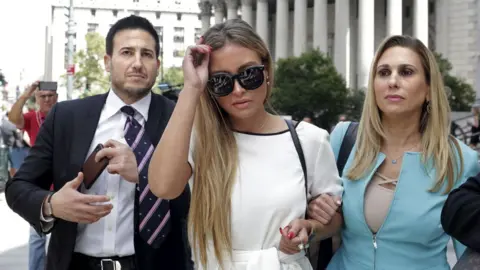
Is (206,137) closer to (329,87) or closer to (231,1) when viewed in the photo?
(329,87)

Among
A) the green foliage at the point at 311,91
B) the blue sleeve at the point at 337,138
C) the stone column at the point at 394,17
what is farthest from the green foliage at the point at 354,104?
the blue sleeve at the point at 337,138

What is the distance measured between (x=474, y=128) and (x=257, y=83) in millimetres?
23044

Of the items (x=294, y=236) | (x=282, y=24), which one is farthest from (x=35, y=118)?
(x=282, y=24)

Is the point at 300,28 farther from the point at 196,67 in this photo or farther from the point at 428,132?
the point at 196,67

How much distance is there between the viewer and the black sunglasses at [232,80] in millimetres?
3027

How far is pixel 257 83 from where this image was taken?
3053mm

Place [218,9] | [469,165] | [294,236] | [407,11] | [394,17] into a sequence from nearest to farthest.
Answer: [294,236], [469,165], [394,17], [407,11], [218,9]

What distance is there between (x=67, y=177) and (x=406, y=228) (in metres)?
1.94

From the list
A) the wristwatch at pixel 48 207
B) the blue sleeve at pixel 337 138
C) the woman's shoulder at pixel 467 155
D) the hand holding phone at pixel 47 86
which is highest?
the hand holding phone at pixel 47 86

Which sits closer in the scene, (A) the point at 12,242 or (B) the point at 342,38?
(A) the point at 12,242

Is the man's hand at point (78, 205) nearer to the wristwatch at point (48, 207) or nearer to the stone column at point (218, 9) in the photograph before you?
the wristwatch at point (48, 207)

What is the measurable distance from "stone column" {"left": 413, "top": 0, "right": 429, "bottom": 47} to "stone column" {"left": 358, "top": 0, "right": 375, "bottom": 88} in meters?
3.93

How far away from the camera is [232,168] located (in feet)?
→ 10.1

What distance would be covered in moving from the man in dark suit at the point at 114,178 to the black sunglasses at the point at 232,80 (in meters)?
0.73
